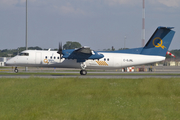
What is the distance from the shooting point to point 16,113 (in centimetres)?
1095

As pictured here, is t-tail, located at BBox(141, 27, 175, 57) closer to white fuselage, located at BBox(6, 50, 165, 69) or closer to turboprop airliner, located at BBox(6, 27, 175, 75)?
turboprop airliner, located at BBox(6, 27, 175, 75)

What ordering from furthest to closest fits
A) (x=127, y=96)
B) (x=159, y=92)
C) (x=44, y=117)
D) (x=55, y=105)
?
(x=159, y=92), (x=127, y=96), (x=55, y=105), (x=44, y=117)

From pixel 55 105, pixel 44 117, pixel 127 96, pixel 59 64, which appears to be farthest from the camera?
pixel 59 64

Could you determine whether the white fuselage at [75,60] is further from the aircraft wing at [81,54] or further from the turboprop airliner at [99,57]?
the aircraft wing at [81,54]

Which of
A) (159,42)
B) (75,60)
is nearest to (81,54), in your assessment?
(75,60)

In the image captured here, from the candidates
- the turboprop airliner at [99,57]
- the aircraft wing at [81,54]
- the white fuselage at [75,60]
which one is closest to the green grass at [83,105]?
the aircraft wing at [81,54]

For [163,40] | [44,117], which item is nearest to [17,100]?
[44,117]

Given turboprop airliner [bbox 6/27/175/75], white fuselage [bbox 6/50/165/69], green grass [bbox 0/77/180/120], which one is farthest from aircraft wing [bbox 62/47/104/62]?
green grass [bbox 0/77/180/120]

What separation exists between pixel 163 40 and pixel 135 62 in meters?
5.27

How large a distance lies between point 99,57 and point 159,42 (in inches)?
371

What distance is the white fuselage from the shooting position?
1336 inches

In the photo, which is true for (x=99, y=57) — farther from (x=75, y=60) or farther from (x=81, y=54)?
(x=75, y=60)

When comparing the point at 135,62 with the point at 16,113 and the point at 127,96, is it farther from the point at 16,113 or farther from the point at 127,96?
the point at 16,113

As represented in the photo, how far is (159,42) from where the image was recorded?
35188 millimetres
